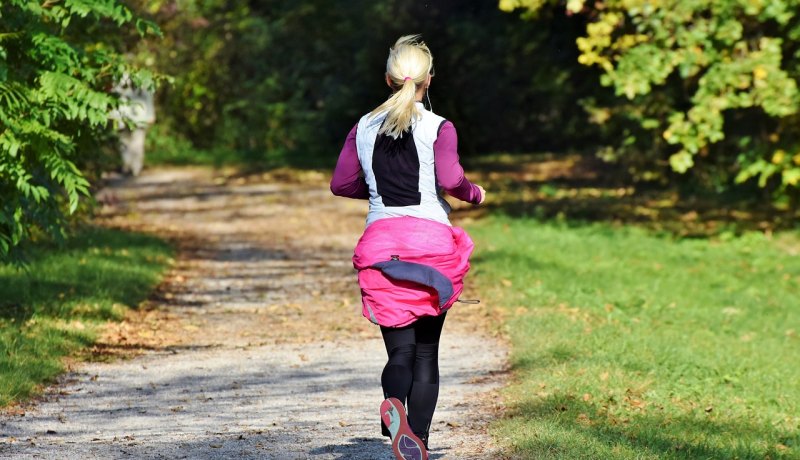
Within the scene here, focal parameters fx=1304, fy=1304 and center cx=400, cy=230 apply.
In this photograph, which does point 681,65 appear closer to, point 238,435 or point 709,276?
point 709,276

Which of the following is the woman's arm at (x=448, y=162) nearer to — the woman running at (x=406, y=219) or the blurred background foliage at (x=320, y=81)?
the woman running at (x=406, y=219)

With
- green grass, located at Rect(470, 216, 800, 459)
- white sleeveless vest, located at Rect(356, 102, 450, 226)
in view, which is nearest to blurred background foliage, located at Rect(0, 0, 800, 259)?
green grass, located at Rect(470, 216, 800, 459)

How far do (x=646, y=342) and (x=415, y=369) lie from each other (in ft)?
14.5

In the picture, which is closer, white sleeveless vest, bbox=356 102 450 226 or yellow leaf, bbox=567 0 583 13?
white sleeveless vest, bbox=356 102 450 226

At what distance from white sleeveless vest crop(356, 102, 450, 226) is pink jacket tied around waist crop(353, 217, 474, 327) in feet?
0.17

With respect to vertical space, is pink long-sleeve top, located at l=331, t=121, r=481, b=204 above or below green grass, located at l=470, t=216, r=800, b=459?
above

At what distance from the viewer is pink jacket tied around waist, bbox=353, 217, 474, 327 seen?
5555 mm

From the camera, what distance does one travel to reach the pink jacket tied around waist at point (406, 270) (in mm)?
5555

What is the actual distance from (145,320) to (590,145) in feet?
91.5

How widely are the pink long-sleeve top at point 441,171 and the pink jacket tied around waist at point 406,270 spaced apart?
0.19 meters

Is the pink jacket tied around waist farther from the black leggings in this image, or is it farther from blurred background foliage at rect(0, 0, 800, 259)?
blurred background foliage at rect(0, 0, 800, 259)

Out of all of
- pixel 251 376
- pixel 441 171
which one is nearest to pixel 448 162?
pixel 441 171

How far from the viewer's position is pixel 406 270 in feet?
18.1

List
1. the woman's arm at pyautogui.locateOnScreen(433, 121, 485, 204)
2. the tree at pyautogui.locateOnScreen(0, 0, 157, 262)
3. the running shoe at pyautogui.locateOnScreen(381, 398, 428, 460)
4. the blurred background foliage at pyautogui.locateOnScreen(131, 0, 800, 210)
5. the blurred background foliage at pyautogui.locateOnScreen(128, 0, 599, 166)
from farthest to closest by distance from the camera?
the blurred background foliage at pyautogui.locateOnScreen(128, 0, 599, 166) → the blurred background foliage at pyautogui.locateOnScreen(131, 0, 800, 210) → the tree at pyautogui.locateOnScreen(0, 0, 157, 262) → the woman's arm at pyautogui.locateOnScreen(433, 121, 485, 204) → the running shoe at pyautogui.locateOnScreen(381, 398, 428, 460)
